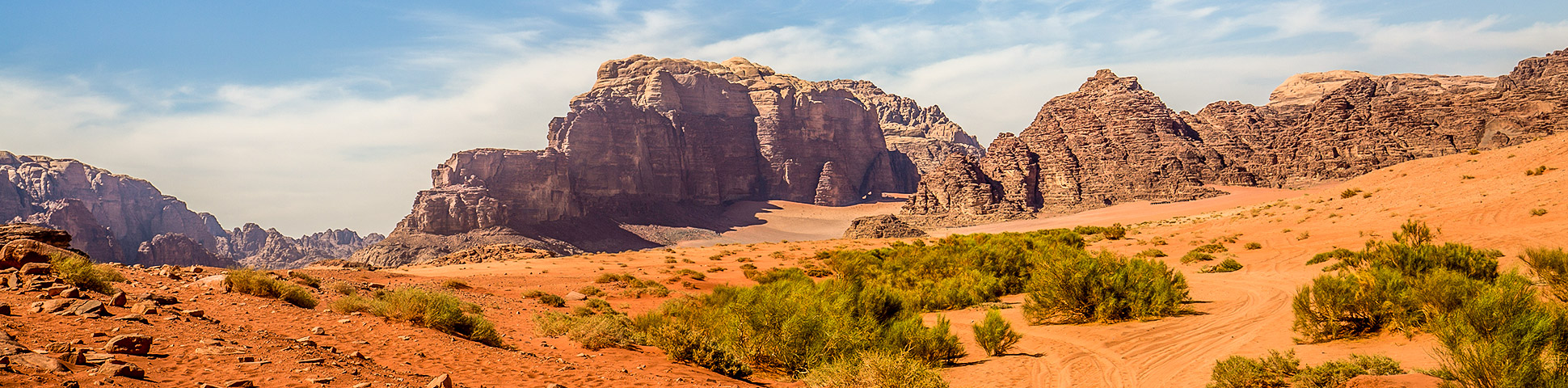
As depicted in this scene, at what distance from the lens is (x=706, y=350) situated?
1066cm

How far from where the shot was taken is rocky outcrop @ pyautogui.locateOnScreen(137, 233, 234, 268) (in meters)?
84.7

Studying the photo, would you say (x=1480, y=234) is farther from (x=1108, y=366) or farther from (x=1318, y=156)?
(x=1318, y=156)

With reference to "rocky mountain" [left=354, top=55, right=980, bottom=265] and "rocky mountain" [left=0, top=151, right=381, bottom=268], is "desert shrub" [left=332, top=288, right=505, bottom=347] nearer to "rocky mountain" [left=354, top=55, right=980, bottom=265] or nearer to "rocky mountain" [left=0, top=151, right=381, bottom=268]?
"rocky mountain" [left=0, top=151, right=381, bottom=268]

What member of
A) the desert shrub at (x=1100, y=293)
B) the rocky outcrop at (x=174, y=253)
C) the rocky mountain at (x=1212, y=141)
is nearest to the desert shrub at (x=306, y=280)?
the desert shrub at (x=1100, y=293)

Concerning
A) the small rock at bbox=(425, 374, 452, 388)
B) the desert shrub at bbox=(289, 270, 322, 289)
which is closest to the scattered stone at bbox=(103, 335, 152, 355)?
the small rock at bbox=(425, 374, 452, 388)

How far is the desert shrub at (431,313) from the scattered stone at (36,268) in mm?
3673

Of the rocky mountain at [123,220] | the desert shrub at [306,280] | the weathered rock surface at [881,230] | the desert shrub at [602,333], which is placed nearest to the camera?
the desert shrub at [602,333]

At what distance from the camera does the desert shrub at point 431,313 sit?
11.5 m

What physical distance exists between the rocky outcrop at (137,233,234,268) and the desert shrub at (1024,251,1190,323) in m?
98.4

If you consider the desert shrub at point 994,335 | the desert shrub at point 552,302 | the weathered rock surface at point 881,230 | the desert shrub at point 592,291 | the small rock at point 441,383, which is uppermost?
the small rock at point 441,383

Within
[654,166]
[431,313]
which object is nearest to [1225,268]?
[431,313]

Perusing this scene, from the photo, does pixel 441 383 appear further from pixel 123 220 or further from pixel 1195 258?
pixel 123 220

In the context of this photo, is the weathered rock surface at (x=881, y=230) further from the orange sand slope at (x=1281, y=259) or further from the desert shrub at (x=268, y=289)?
the desert shrub at (x=268, y=289)

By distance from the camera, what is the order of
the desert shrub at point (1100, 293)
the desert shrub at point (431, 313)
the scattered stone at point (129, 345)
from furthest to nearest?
the desert shrub at point (1100, 293), the desert shrub at point (431, 313), the scattered stone at point (129, 345)
